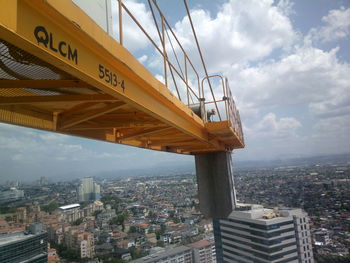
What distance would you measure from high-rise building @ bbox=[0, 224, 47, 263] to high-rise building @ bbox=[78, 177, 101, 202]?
1599 cm

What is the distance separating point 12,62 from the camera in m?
2.50

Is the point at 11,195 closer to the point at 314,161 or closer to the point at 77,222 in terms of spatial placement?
the point at 77,222

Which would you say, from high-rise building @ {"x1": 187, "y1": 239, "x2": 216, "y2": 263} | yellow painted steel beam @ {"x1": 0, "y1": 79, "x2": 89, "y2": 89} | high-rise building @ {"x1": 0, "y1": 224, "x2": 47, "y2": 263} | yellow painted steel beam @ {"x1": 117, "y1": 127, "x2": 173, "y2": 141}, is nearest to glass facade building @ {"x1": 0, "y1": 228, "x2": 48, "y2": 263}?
high-rise building @ {"x1": 0, "y1": 224, "x2": 47, "y2": 263}

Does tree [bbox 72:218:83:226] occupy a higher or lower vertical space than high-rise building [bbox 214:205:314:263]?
higher

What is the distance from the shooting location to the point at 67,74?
2.91 meters

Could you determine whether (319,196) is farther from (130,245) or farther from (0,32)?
(0,32)

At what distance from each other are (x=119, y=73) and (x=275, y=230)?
38.5 m

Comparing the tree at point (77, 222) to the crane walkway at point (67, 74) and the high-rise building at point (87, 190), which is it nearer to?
the high-rise building at point (87, 190)

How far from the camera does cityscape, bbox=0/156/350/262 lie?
29.4 metres

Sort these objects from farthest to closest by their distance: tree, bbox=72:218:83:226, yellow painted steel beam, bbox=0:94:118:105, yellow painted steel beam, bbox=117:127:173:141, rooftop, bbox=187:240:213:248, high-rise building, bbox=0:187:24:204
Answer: rooftop, bbox=187:240:213:248 → tree, bbox=72:218:83:226 → high-rise building, bbox=0:187:24:204 → yellow painted steel beam, bbox=117:127:173:141 → yellow painted steel beam, bbox=0:94:118:105

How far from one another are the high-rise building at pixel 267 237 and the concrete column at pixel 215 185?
2257cm

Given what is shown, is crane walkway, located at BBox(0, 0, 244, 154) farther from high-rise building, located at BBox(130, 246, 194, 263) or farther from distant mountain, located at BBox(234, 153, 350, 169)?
distant mountain, located at BBox(234, 153, 350, 169)

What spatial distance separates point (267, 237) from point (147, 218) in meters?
25.6

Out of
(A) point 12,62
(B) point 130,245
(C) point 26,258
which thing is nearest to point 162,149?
(A) point 12,62
